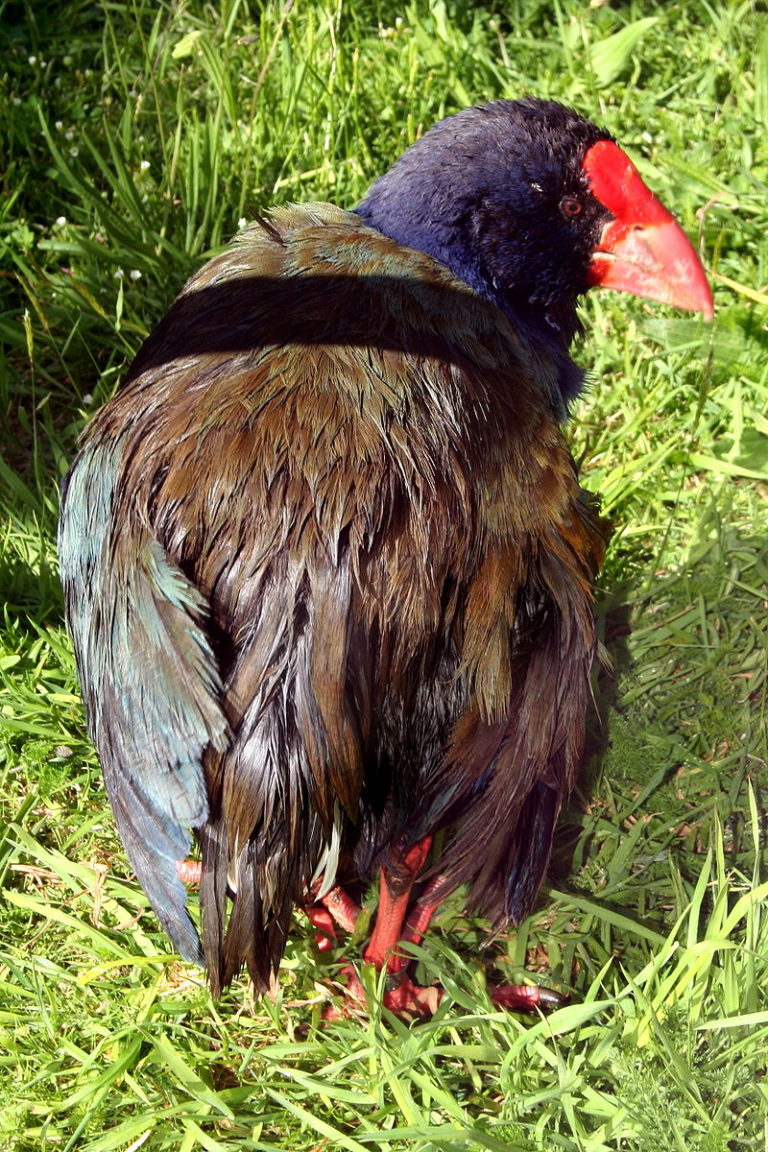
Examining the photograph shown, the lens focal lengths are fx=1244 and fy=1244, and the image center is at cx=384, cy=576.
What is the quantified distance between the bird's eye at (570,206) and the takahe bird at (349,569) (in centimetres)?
2

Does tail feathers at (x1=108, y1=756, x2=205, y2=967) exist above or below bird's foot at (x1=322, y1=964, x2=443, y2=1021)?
above

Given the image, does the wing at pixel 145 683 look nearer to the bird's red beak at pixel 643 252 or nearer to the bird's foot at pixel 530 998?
the bird's foot at pixel 530 998

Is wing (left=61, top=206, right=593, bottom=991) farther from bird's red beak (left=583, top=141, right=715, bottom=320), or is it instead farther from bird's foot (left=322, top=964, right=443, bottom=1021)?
bird's red beak (left=583, top=141, right=715, bottom=320)

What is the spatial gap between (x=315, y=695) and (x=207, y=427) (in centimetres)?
36

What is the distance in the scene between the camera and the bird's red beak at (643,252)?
1940mm

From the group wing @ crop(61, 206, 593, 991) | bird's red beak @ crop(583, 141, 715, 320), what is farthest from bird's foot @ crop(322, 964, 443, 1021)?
bird's red beak @ crop(583, 141, 715, 320)

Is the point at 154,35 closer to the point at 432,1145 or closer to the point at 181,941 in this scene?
the point at 181,941

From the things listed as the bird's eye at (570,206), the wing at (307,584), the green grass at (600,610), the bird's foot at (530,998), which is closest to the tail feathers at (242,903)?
the wing at (307,584)

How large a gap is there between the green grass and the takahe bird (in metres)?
0.22

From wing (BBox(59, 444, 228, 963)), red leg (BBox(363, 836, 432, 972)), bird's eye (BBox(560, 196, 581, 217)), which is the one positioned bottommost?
red leg (BBox(363, 836, 432, 972))

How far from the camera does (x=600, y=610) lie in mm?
2305

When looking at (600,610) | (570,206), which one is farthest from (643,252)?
(600,610)

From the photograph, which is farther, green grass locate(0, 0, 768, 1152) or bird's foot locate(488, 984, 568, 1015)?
bird's foot locate(488, 984, 568, 1015)

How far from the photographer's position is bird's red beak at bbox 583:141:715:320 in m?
1.94
